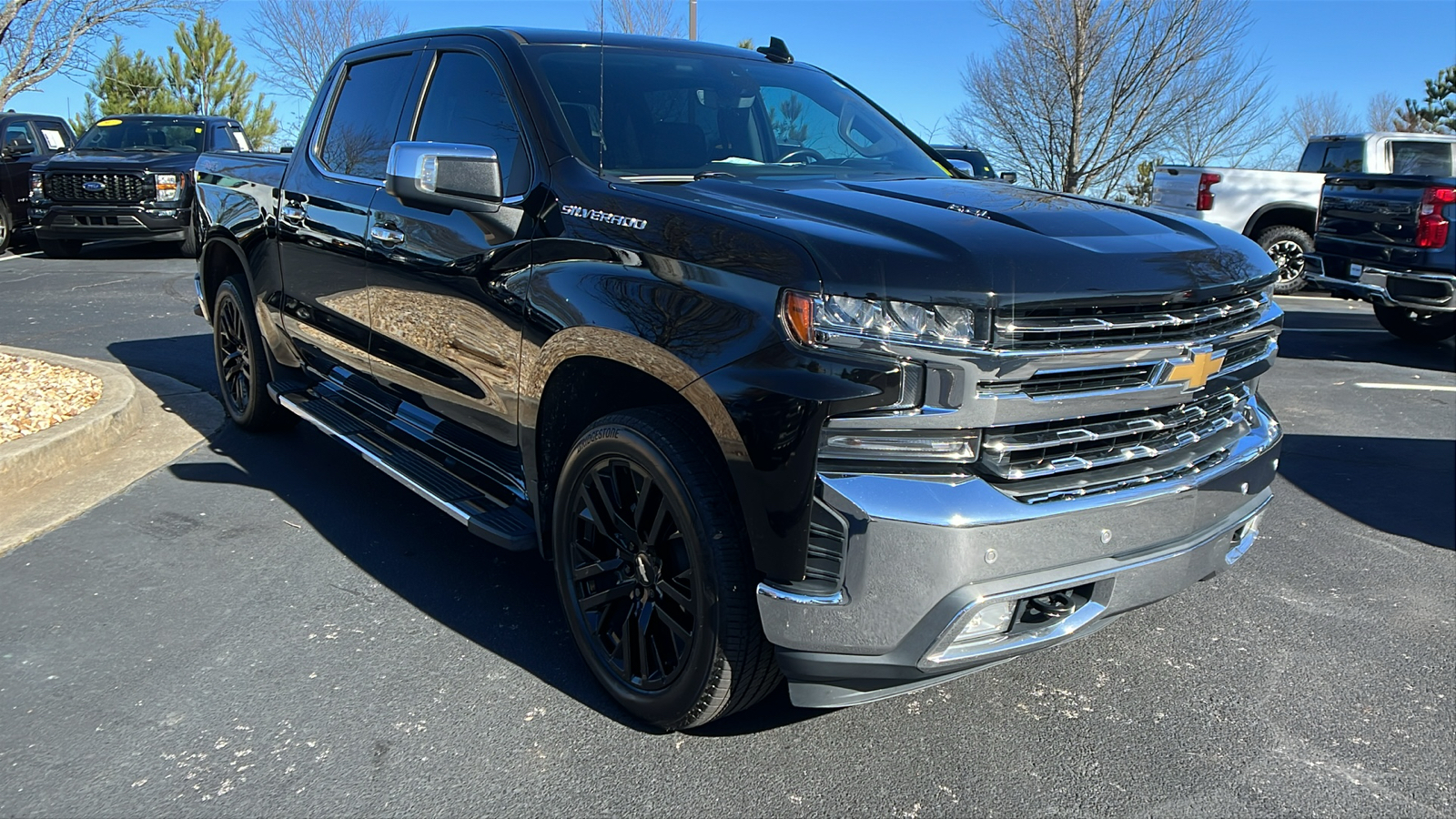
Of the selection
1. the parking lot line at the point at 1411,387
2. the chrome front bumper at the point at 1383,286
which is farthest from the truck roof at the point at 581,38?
the chrome front bumper at the point at 1383,286

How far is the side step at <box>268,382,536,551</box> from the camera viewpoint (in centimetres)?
329

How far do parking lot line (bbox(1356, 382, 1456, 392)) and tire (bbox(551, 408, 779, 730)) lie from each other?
260 inches

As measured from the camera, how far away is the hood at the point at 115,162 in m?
12.8

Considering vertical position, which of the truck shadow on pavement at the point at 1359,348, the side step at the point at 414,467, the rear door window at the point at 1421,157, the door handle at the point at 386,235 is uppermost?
the rear door window at the point at 1421,157

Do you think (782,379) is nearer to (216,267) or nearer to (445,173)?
(445,173)

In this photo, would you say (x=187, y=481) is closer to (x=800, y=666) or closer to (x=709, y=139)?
(x=709, y=139)

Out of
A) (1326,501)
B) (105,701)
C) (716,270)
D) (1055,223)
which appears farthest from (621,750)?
(1326,501)

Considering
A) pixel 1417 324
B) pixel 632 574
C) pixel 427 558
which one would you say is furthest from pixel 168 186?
pixel 1417 324

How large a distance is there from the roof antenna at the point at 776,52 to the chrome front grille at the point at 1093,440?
7.77 feet

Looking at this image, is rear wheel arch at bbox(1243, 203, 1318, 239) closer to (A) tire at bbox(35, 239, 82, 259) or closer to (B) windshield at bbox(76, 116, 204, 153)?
(B) windshield at bbox(76, 116, 204, 153)

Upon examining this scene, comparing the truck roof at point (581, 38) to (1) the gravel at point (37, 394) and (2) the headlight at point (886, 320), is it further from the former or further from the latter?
(1) the gravel at point (37, 394)

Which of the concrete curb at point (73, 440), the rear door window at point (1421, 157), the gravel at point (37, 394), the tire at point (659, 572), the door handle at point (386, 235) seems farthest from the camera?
the rear door window at point (1421, 157)

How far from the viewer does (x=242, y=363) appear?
18.5 feet

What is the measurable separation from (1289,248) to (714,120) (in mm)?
10829
